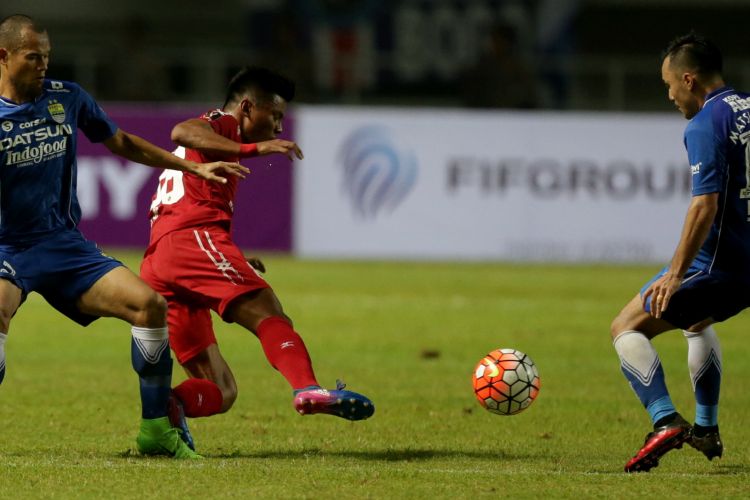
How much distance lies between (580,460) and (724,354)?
5.06 metres

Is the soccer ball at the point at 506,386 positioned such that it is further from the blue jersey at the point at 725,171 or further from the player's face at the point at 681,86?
the player's face at the point at 681,86

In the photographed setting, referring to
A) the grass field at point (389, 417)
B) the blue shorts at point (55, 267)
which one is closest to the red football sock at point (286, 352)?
the grass field at point (389, 417)

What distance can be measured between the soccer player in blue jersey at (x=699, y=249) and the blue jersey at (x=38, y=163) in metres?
2.78

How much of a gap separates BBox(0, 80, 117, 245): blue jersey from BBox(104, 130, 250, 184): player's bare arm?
27cm

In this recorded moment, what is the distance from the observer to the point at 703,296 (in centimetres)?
657

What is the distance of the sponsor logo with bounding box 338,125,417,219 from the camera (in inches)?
768

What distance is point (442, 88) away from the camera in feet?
76.8

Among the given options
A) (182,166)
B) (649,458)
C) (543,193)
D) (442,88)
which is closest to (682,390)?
(649,458)

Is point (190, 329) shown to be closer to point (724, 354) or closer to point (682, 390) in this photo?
point (682, 390)

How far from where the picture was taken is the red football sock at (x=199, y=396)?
7.16 m

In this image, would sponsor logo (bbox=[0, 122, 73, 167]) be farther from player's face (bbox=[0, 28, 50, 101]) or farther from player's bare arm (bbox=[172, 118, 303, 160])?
player's bare arm (bbox=[172, 118, 303, 160])

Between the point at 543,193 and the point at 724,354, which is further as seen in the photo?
the point at 543,193

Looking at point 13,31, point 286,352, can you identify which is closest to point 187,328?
point 286,352

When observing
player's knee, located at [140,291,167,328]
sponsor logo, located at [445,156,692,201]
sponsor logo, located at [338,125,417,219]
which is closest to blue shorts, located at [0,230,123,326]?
player's knee, located at [140,291,167,328]
